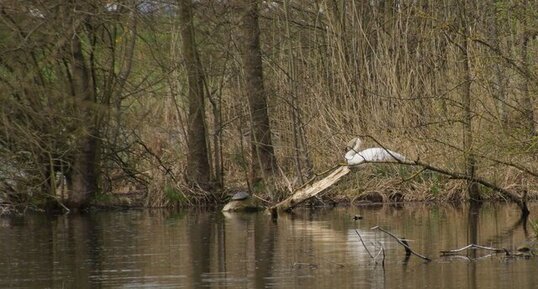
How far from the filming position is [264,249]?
15.9 metres

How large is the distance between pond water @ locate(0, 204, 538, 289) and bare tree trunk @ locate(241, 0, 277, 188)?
2.53 m

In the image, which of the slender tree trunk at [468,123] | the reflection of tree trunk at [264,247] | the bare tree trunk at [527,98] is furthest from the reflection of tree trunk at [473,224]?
the reflection of tree trunk at [264,247]

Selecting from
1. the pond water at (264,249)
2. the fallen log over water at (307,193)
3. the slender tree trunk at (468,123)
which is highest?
the slender tree trunk at (468,123)

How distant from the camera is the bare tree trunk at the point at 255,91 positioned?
81.6 feet

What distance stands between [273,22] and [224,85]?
1746 millimetres

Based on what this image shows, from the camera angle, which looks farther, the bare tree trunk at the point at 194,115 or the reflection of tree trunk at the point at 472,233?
the bare tree trunk at the point at 194,115

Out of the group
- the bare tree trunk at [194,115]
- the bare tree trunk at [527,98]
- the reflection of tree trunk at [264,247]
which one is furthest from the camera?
the bare tree trunk at [194,115]

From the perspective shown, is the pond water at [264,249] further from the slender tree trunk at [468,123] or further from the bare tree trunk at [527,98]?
the bare tree trunk at [527,98]

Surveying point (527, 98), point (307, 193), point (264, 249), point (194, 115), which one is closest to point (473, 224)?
point (527, 98)

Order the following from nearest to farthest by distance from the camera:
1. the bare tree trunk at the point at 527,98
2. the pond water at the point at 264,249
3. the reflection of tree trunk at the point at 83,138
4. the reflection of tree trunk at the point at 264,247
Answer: the pond water at the point at 264,249 → the reflection of tree trunk at the point at 264,247 → the bare tree trunk at the point at 527,98 → the reflection of tree trunk at the point at 83,138

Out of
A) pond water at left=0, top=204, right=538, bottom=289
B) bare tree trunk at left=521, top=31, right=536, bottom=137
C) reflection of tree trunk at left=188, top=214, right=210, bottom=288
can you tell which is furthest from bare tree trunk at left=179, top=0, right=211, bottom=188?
bare tree trunk at left=521, top=31, right=536, bottom=137

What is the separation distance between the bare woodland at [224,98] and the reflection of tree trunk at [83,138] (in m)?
0.04

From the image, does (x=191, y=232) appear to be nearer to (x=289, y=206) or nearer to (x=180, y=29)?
(x=289, y=206)

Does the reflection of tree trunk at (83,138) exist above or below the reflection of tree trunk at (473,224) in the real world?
above
